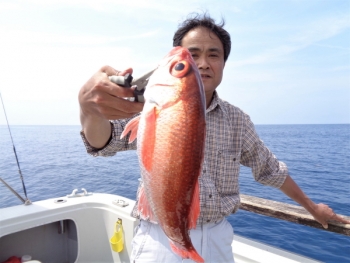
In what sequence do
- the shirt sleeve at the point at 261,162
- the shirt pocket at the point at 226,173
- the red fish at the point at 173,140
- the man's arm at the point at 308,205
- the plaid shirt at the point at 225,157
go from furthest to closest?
the man's arm at the point at 308,205
the shirt sleeve at the point at 261,162
the shirt pocket at the point at 226,173
the plaid shirt at the point at 225,157
the red fish at the point at 173,140

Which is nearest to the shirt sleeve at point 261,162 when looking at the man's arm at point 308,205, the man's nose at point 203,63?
the man's arm at point 308,205

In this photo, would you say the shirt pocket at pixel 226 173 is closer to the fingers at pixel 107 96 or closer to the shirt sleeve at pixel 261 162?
the shirt sleeve at pixel 261 162

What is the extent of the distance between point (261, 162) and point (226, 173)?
0.61 m

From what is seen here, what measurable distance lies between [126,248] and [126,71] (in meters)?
3.69

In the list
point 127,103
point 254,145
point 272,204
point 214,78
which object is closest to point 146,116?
point 127,103

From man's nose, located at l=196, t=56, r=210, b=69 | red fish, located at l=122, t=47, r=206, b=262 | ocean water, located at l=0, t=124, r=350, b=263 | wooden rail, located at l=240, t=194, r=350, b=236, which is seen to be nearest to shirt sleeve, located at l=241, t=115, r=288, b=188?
wooden rail, located at l=240, t=194, r=350, b=236

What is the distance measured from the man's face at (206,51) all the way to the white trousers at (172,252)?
51.2 inches

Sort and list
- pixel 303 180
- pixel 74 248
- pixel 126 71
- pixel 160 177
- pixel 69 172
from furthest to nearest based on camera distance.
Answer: pixel 69 172, pixel 303 180, pixel 74 248, pixel 126 71, pixel 160 177

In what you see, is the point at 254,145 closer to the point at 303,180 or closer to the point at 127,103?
the point at 127,103

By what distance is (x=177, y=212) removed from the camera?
4.09ft

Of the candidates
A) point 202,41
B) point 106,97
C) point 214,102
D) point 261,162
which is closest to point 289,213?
point 261,162

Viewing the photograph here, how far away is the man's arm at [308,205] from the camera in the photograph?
300 cm

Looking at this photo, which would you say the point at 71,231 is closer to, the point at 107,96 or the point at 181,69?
the point at 107,96

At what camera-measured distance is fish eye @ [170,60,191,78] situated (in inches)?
48.6
